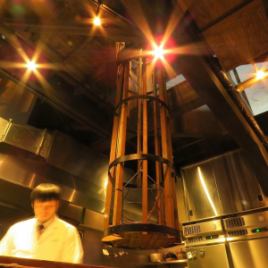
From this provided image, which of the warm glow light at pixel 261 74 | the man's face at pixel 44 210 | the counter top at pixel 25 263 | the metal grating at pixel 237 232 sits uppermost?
the warm glow light at pixel 261 74

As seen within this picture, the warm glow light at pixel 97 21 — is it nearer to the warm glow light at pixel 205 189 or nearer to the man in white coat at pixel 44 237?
the man in white coat at pixel 44 237

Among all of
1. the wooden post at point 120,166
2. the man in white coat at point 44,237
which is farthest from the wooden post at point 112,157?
the man in white coat at point 44,237

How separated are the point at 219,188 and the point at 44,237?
12.6 ft

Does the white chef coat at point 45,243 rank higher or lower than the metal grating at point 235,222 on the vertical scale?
lower

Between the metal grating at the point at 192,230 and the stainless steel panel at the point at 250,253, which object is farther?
the metal grating at the point at 192,230

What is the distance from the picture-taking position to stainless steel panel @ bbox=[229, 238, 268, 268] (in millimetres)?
3461

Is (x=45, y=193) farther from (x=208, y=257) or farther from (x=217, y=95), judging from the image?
(x=208, y=257)

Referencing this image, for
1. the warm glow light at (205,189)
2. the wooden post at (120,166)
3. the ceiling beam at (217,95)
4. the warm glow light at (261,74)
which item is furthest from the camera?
the warm glow light at (205,189)

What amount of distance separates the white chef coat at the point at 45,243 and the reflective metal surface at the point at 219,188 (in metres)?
3.53

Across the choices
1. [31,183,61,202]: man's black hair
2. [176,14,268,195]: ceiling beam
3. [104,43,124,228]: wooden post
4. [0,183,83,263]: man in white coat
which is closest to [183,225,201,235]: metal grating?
[176,14,268,195]: ceiling beam

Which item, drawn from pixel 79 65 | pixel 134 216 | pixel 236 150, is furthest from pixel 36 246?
pixel 236 150

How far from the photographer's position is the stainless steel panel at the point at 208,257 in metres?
3.77

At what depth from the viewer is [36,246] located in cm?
180

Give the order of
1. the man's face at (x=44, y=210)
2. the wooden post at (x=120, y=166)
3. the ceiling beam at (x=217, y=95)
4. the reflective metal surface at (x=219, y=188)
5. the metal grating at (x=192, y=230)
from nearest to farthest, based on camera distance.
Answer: the man's face at (x=44, y=210) < the wooden post at (x=120, y=166) < the ceiling beam at (x=217, y=95) < the metal grating at (x=192, y=230) < the reflective metal surface at (x=219, y=188)
